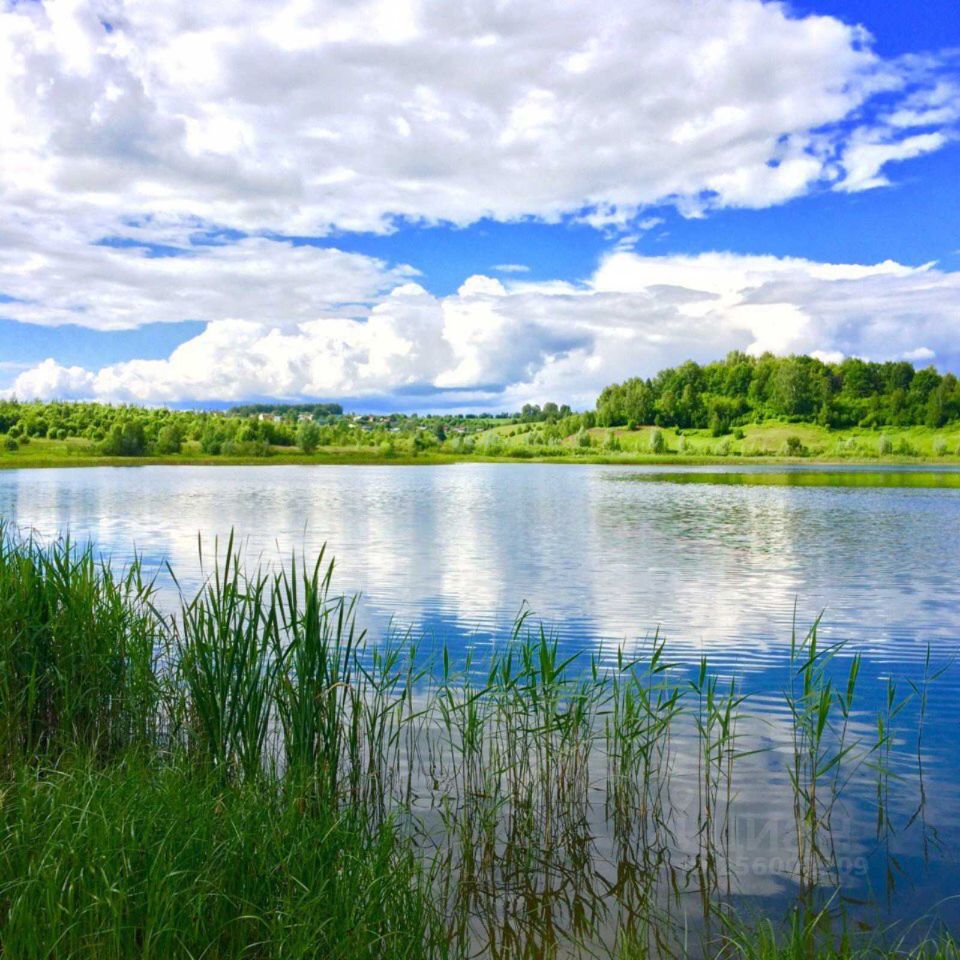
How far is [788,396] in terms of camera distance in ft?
567

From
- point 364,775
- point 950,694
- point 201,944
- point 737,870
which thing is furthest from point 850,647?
point 201,944

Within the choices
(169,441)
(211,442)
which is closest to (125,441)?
(169,441)

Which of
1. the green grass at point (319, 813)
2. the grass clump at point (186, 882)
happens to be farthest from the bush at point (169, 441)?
the grass clump at point (186, 882)

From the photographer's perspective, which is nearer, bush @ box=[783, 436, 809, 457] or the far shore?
the far shore

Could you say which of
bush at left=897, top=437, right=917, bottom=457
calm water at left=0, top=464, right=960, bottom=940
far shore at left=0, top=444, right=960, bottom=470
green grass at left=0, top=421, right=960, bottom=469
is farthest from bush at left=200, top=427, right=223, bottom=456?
bush at left=897, top=437, right=917, bottom=457

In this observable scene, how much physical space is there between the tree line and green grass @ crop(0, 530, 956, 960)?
166165mm

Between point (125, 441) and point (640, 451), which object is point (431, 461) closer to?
point (125, 441)

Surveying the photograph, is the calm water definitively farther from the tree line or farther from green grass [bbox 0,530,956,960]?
the tree line

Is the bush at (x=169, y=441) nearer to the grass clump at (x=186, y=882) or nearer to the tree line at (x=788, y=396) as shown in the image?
the tree line at (x=788, y=396)

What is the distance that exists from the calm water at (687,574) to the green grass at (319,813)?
509mm

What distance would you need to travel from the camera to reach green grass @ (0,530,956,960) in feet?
13.0

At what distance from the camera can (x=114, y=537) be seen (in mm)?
25219

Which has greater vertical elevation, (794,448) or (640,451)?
(794,448)

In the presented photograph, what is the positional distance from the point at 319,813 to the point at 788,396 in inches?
7095
